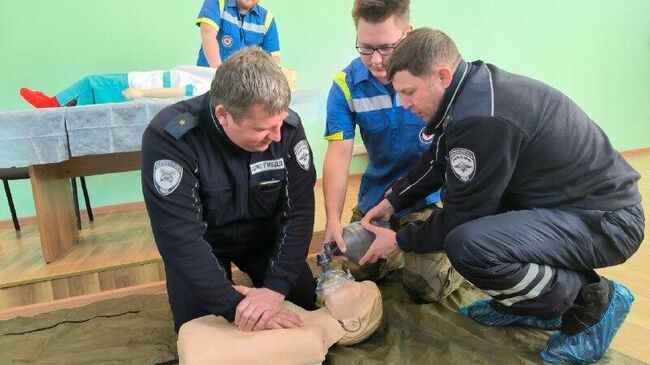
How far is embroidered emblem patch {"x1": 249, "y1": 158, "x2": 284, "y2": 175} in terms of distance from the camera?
1.16m

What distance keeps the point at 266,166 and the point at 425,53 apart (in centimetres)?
46

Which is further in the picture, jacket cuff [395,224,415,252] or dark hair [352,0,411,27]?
dark hair [352,0,411,27]

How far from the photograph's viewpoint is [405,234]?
3.94 feet

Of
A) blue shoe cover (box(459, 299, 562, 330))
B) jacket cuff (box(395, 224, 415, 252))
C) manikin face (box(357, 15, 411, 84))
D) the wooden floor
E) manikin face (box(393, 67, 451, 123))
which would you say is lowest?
the wooden floor

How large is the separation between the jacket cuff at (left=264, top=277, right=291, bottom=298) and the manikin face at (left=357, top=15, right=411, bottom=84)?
67 centimetres

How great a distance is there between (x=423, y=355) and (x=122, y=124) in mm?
1330

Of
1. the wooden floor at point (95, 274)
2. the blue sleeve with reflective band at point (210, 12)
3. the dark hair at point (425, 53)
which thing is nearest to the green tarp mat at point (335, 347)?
the wooden floor at point (95, 274)

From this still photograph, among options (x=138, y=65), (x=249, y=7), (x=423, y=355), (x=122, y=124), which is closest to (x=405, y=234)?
(x=423, y=355)

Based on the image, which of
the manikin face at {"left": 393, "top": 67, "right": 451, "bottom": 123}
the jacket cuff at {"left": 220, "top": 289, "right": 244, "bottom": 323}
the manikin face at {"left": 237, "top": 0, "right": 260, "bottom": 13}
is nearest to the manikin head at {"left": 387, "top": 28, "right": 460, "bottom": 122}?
the manikin face at {"left": 393, "top": 67, "right": 451, "bottom": 123}

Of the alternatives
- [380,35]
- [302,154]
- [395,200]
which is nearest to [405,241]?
[395,200]

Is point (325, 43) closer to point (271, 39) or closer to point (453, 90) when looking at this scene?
point (271, 39)

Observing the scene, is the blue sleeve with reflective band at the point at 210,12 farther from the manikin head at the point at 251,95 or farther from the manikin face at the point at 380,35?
the manikin head at the point at 251,95

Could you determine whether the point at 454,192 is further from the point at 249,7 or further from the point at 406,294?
the point at 249,7

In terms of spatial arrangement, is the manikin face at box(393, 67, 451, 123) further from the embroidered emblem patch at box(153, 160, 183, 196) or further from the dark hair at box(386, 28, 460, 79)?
the embroidered emblem patch at box(153, 160, 183, 196)
